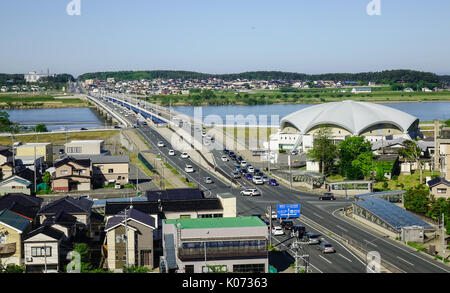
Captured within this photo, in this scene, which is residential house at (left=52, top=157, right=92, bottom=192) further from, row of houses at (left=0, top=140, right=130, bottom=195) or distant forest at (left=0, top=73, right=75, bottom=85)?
distant forest at (left=0, top=73, right=75, bottom=85)

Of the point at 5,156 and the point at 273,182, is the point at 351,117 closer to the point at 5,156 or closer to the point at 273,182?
the point at 273,182

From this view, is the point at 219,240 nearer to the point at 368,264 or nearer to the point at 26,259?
the point at 368,264

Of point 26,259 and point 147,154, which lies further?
point 147,154

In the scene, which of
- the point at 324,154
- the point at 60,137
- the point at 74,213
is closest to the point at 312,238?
the point at 74,213

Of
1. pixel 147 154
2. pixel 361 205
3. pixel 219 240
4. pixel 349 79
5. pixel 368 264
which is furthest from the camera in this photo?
pixel 349 79

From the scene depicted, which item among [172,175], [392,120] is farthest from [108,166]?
[392,120]

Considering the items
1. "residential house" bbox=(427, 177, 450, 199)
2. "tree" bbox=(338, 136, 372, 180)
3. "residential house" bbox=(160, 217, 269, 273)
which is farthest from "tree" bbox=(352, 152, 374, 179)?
"residential house" bbox=(160, 217, 269, 273)
